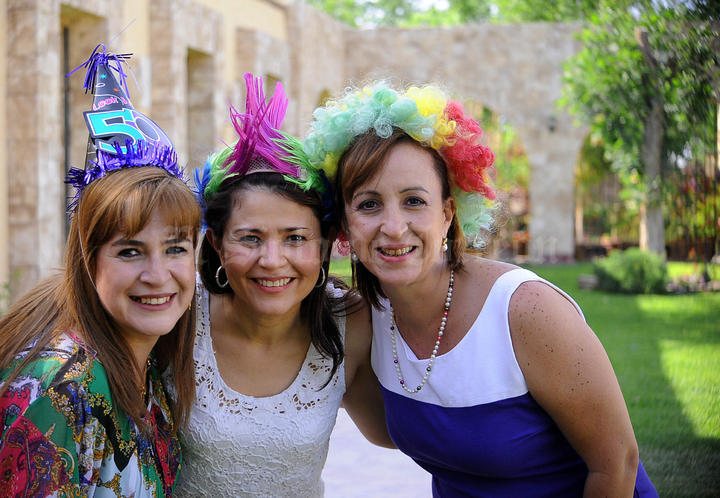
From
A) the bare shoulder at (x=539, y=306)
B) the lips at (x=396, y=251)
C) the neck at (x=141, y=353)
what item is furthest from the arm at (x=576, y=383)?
the neck at (x=141, y=353)

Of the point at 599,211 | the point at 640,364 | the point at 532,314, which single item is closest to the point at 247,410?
the point at 532,314

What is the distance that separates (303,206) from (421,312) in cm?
49

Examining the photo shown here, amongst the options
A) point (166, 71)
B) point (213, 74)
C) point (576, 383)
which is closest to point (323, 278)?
point (576, 383)

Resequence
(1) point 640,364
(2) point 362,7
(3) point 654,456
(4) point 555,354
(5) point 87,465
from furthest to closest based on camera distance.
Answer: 1. (2) point 362,7
2. (1) point 640,364
3. (3) point 654,456
4. (4) point 555,354
5. (5) point 87,465

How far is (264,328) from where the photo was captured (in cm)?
254

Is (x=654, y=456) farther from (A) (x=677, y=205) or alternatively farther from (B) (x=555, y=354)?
(B) (x=555, y=354)

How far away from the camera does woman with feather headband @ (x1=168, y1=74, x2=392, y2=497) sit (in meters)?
2.32

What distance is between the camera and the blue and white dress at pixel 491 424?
2145 mm

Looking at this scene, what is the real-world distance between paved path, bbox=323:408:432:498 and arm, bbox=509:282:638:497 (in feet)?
6.44

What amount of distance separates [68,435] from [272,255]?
2.58 ft

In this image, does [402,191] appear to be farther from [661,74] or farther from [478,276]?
[661,74]

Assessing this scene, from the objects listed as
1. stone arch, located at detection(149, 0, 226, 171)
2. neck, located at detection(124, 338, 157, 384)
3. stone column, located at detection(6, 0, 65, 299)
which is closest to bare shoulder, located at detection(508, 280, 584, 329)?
neck, located at detection(124, 338, 157, 384)

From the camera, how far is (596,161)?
19.2 m

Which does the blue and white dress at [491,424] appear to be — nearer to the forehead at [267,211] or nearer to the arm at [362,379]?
the arm at [362,379]
